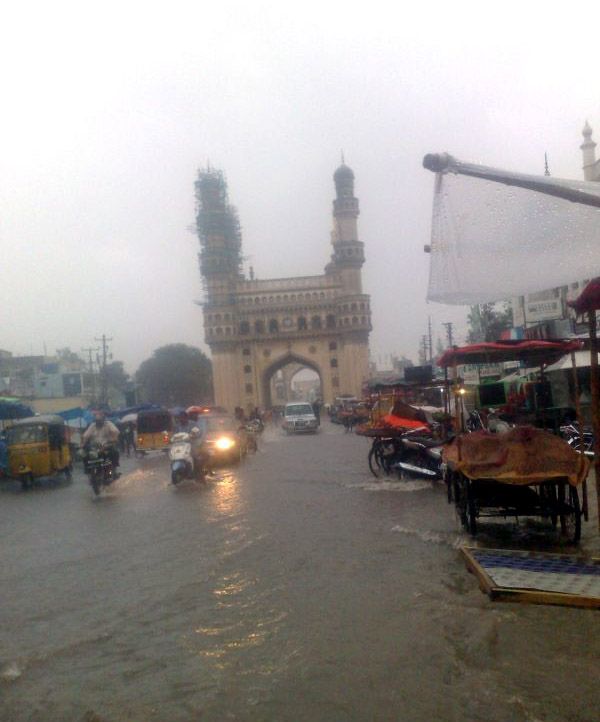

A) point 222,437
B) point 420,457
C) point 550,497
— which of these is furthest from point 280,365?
point 550,497

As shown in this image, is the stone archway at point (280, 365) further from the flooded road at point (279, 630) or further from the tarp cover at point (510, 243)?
the tarp cover at point (510, 243)

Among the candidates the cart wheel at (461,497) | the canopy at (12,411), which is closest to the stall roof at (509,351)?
the cart wheel at (461,497)

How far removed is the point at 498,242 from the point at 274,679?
10.4 ft

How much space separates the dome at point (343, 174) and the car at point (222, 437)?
49513 millimetres

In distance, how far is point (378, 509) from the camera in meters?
8.88

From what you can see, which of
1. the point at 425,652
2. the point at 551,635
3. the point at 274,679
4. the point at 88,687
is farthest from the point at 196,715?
the point at 551,635

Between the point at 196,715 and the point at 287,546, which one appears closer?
the point at 196,715

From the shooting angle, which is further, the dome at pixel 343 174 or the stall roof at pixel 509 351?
the dome at pixel 343 174

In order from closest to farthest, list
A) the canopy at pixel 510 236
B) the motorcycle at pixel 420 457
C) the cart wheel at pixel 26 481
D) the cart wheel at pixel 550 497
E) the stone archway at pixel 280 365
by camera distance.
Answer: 1. the canopy at pixel 510 236
2. the cart wheel at pixel 550 497
3. the motorcycle at pixel 420 457
4. the cart wheel at pixel 26 481
5. the stone archway at pixel 280 365

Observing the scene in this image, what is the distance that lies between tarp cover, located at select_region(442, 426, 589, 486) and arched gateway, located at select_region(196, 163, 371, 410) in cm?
5398

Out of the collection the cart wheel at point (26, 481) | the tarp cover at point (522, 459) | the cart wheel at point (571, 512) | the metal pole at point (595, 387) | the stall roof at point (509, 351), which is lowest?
the cart wheel at point (26, 481)

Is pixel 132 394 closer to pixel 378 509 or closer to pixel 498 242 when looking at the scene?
pixel 378 509

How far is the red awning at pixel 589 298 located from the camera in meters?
4.82

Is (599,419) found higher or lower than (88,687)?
higher
